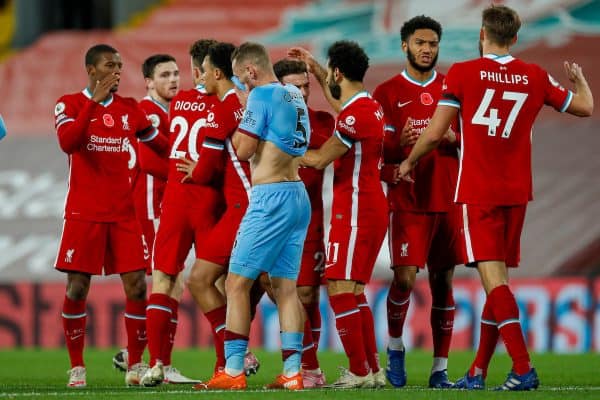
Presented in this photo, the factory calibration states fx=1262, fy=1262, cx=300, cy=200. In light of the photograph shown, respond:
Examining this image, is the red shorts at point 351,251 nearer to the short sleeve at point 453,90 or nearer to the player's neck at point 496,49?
the short sleeve at point 453,90

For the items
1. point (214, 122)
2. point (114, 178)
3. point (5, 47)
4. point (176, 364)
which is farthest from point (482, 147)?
point (5, 47)

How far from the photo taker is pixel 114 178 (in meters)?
9.68

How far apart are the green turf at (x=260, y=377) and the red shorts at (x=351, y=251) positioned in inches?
33.1

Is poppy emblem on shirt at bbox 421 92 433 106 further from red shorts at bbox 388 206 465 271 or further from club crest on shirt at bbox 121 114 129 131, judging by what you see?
club crest on shirt at bbox 121 114 129 131

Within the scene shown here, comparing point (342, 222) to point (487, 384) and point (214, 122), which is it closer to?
point (214, 122)

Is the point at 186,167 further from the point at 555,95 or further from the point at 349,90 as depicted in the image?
the point at 555,95

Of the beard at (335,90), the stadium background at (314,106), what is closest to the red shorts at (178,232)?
the beard at (335,90)

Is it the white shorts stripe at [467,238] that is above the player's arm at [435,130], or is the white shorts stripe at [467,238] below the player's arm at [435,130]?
below

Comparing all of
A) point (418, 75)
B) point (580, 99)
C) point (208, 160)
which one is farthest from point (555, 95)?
point (208, 160)

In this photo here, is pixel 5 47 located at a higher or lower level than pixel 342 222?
higher

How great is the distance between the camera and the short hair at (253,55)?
Answer: 827cm

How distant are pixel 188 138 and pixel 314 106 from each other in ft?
36.8

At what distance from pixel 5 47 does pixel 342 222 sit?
17532 mm

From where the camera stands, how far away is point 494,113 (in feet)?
26.7
